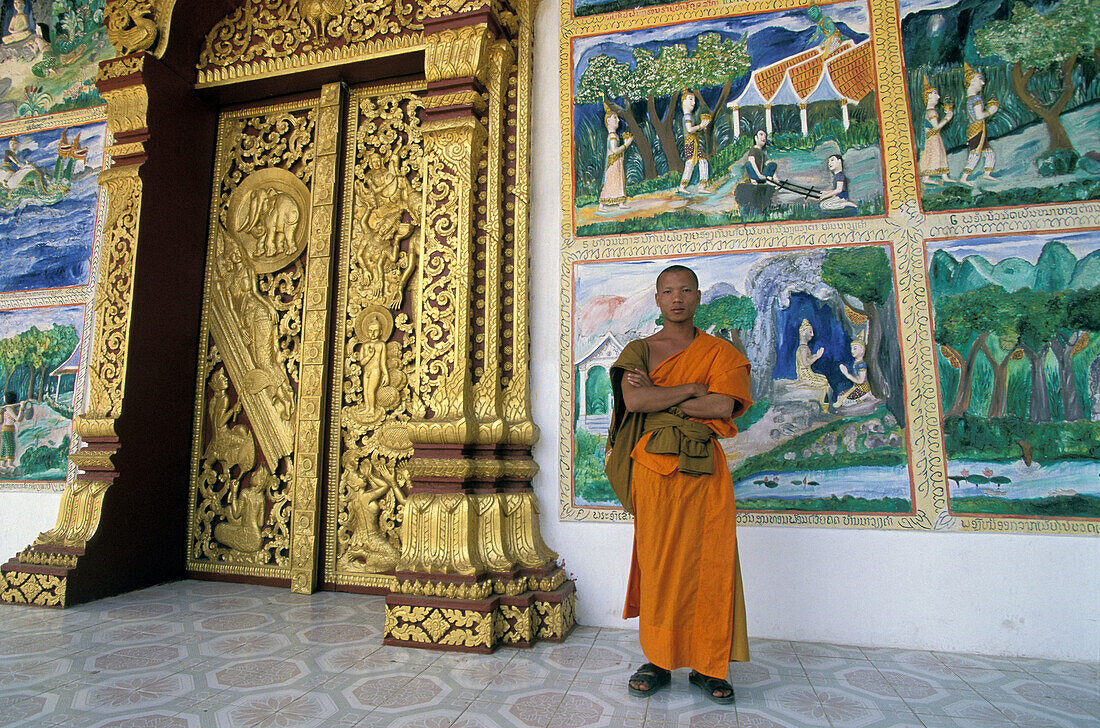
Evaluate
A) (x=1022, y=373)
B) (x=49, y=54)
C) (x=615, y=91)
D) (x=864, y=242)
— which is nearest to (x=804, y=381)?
(x=864, y=242)

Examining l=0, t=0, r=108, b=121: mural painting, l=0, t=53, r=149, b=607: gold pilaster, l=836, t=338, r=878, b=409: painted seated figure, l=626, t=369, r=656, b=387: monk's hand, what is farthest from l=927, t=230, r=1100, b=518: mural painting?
l=0, t=0, r=108, b=121: mural painting

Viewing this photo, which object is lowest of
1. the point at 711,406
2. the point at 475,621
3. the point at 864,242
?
the point at 475,621

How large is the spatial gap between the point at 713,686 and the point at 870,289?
2.26 m

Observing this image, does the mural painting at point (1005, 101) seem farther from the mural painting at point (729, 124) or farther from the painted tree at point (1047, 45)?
the mural painting at point (729, 124)

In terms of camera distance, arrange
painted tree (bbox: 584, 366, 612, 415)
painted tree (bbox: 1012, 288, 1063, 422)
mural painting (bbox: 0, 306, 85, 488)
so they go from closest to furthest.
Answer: painted tree (bbox: 1012, 288, 1063, 422) < painted tree (bbox: 584, 366, 612, 415) < mural painting (bbox: 0, 306, 85, 488)

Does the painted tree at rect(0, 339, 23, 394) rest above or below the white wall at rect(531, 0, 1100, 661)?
above

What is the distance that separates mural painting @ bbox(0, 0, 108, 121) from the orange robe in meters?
5.54

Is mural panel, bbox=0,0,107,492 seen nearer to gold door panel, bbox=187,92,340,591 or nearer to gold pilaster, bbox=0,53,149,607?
gold pilaster, bbox=0,53,149,607

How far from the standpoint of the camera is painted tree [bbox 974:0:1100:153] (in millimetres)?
3459

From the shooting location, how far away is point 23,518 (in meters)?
4.89

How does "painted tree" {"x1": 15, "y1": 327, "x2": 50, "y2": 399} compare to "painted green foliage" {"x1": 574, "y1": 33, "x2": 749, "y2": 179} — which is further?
"painted tree" {"x1": 15, "y1": 327, "x2": 50, "y2": 399}

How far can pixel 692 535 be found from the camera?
8.76ft

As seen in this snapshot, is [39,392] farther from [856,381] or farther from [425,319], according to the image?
[856,381]

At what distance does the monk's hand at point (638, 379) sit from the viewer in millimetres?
2803
